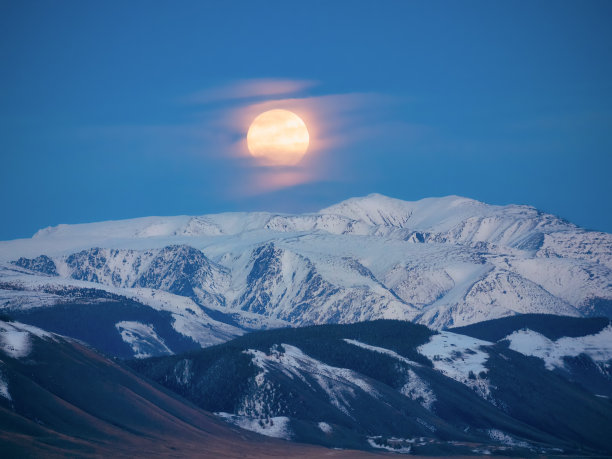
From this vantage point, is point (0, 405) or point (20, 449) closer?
point (20, 449)

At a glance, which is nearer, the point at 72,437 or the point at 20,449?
the point at 20,449

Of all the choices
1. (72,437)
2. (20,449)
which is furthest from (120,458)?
(20,449)

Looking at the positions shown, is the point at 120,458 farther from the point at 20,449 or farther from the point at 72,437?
the point at 20,449

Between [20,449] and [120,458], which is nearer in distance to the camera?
[20,449]

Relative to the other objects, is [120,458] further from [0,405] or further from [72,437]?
[0,405]
